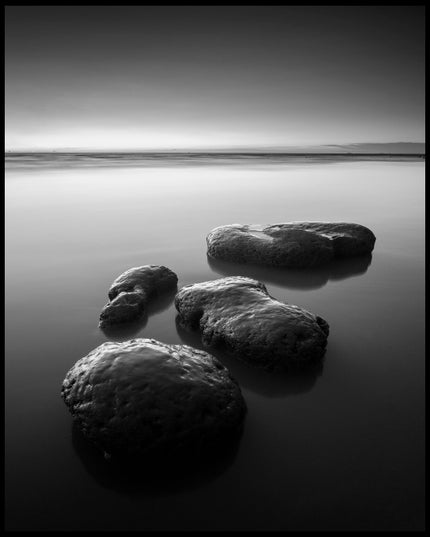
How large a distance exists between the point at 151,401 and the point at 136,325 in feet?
4.52

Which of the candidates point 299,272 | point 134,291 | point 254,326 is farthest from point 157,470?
point 299,272

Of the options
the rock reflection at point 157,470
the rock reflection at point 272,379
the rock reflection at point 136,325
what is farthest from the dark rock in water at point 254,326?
the rock reflection at point 157,470

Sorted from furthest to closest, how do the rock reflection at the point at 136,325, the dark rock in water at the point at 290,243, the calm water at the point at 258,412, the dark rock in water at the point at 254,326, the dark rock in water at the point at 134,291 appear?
the dark rock in water at the point at 290,243 → the dark rock in water at the point at 134,291 → the rock reflection at the point at 136,325 → the dark rock in water at the point at 254,326 → the calm water at the point at 258,412

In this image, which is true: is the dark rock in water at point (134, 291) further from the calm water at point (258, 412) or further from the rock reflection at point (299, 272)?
the rock reflection at point (299, 272)

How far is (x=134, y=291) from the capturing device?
358 centimetres

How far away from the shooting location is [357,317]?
11.3 ft

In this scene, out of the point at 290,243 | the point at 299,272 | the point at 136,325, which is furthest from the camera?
the point at 290,243

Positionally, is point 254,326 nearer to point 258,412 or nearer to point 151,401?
point 258,412

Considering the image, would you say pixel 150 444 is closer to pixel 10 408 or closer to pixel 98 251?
pixel 10 408

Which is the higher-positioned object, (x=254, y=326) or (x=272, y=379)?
(x=254, y=326)

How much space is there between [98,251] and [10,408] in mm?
3273

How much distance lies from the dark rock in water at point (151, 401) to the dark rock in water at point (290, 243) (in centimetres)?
264

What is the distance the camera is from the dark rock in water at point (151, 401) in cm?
184

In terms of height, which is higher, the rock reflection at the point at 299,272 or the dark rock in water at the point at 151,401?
the rock reflection at the point at 299,272
